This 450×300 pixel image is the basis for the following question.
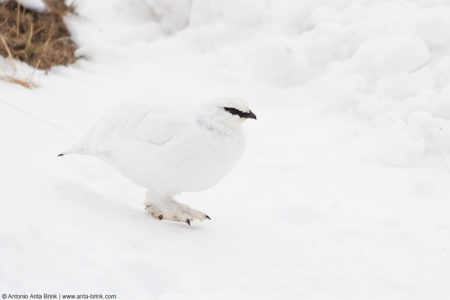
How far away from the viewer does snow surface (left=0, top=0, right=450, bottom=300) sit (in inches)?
74.2

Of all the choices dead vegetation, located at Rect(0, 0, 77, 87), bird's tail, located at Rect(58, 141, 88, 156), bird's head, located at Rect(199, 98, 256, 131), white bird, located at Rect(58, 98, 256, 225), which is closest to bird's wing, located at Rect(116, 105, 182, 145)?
white bird, located at Rect(58, 98, 256, 225)

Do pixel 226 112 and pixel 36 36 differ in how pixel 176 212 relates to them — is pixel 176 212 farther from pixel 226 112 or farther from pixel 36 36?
pixel 36 36

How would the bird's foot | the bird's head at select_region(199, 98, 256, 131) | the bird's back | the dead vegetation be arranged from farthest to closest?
the dead vegetation → the bird's foot → the bird's head at select_region(199, 98, 256, 131) → the bird's back

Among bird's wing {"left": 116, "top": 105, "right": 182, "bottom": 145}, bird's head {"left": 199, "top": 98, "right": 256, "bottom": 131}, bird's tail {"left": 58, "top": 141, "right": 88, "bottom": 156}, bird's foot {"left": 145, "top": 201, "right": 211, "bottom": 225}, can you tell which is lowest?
bird's foot {"left": 145, "top": 201, "right": 211, "bottom": 225}

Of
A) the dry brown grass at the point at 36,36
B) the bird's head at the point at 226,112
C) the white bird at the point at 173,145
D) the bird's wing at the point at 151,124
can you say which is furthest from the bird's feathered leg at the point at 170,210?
the dry brown grass at the point at 36,36

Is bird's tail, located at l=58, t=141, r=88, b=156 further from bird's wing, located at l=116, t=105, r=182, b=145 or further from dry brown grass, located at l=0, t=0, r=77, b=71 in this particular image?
dry brown grass, located at l=0, t=0, r=77, b=71

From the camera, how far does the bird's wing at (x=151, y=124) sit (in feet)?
7.25

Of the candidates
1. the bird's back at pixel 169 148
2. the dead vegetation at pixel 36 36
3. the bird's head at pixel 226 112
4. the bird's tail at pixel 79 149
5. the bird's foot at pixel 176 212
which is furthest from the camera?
the dead vegetation at pixel 36 36

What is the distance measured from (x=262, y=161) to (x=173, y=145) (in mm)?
1591

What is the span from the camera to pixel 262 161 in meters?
3.68

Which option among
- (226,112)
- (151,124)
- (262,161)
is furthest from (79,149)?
(262,161)

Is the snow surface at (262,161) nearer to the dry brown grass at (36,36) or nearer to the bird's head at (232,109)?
the dry brown grass at (36,36)

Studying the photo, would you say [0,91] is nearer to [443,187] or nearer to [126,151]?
[126,151]

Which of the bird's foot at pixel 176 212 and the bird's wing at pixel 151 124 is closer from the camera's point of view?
the bird's wing at pixel 151 124
